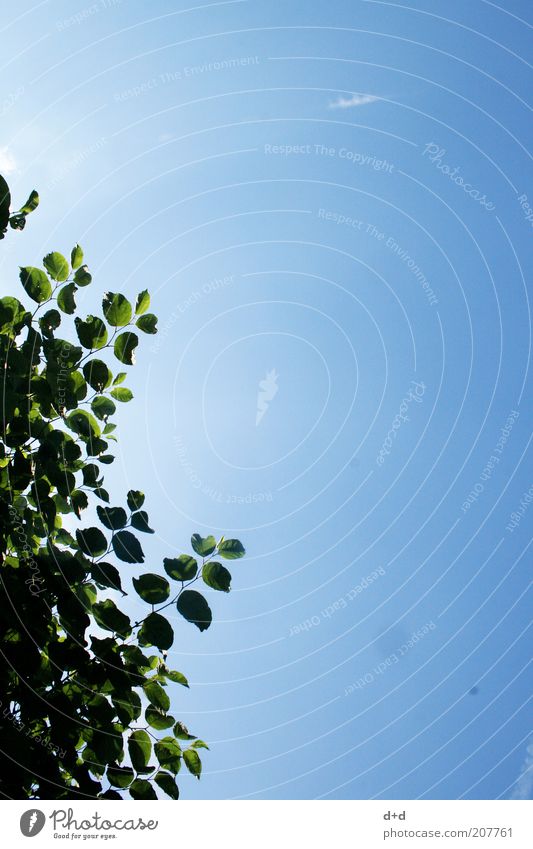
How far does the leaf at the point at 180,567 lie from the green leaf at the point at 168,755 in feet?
3.09

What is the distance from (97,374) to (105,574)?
3.87 ft

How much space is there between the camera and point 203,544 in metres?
3.42

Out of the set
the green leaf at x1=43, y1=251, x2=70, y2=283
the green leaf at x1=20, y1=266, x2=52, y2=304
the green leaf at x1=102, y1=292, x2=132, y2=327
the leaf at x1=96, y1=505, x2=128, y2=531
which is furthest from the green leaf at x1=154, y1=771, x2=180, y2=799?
the green leaf at x1=43, y1=251, x2=70, y2=283

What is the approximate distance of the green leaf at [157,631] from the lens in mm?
3174

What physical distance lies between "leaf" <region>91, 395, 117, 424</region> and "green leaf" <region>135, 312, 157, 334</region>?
1.72 ft

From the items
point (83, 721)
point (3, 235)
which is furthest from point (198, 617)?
point (3, 235)

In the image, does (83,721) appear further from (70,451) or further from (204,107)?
(204,107)

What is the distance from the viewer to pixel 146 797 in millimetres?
3396

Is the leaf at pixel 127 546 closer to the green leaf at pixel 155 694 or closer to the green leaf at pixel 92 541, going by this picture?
Answer: the green leaf at pixel 92 541

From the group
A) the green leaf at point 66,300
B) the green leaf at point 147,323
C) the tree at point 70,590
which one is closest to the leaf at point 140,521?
the tree at point 70,590

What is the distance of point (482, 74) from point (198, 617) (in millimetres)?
7278

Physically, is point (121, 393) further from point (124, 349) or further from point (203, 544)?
point (203, 544)
